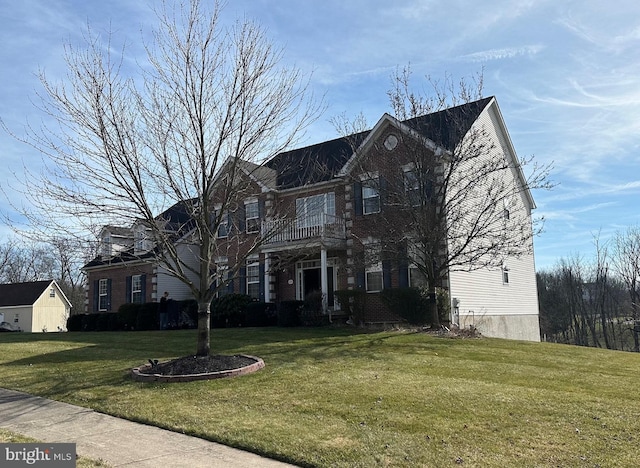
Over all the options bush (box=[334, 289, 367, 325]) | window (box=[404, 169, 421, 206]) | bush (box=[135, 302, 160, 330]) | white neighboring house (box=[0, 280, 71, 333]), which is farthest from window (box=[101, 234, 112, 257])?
white neighboring house (box=[0, 280, 71, 333])

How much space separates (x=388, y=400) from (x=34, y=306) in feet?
177

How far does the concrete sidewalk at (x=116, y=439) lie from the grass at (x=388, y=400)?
260mm

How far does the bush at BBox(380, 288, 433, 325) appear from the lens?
19.4 m

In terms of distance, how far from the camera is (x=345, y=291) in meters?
21.2

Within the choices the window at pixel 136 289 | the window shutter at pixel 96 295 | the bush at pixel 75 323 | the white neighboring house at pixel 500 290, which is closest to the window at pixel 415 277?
the white neighboring house at pixel 500 290

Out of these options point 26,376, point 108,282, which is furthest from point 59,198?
point 108,282

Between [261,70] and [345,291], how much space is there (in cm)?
1149

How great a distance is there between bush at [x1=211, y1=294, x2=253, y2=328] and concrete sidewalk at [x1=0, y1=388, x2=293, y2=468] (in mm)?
14665

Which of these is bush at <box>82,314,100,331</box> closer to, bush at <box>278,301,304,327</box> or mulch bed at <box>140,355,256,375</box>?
bush at <box>278,301,304,327</box>

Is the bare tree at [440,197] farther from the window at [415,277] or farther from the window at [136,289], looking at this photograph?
the window at [136,289]

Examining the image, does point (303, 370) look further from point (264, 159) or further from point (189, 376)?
point (264, 159)

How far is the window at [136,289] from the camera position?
1232 inches

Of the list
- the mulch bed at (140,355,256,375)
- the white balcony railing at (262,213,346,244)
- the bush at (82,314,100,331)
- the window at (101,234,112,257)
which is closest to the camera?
the mulch bed at (140,355,256,375)

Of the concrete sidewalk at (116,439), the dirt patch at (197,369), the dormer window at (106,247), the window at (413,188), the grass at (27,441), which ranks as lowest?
the concrete sidewalk at (116,439)
